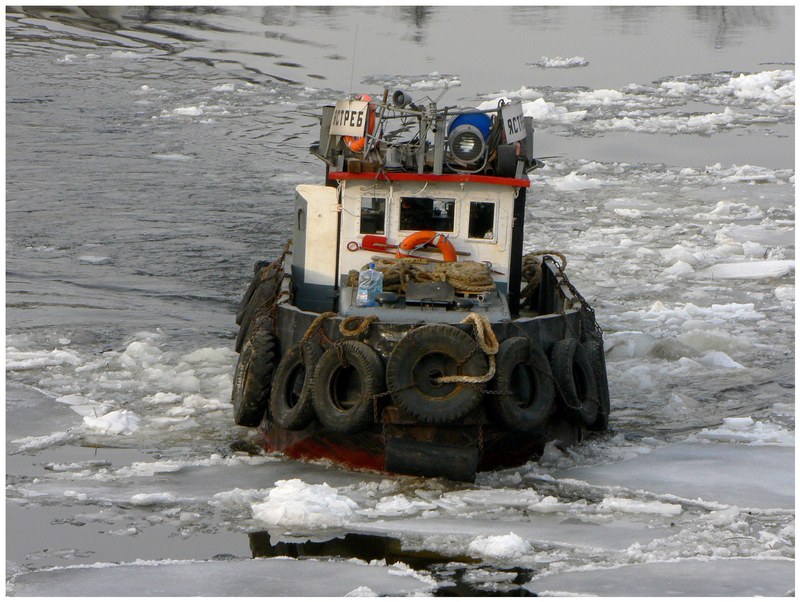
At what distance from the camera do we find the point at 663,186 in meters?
23.1

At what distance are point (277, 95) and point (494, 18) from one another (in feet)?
37.5

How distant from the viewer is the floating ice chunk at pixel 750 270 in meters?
17.8

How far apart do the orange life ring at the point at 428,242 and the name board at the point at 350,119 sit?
3.69 feet

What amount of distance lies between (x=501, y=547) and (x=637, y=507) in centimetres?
142

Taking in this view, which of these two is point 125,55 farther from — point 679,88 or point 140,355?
point 140,355

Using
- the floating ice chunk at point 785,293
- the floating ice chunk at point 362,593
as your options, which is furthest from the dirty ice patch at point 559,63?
the floating ice chunk at point 362,593

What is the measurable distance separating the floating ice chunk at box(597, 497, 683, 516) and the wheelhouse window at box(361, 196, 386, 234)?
3362mm

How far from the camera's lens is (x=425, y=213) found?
11750 millimetres

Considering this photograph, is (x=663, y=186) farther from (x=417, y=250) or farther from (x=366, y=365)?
(x=366, y=365)

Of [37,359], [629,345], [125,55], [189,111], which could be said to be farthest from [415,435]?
[125,55]

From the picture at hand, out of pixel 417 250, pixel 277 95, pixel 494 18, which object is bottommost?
pixel 417 250

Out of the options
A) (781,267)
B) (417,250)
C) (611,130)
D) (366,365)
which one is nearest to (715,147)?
(611,130)

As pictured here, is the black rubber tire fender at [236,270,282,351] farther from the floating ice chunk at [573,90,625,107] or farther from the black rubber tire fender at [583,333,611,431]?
the floating ice chunk at [573,90,625,107]

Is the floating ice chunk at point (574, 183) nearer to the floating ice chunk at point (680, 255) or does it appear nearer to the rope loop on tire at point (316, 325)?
the floating ice chunk at point (680, 255)
